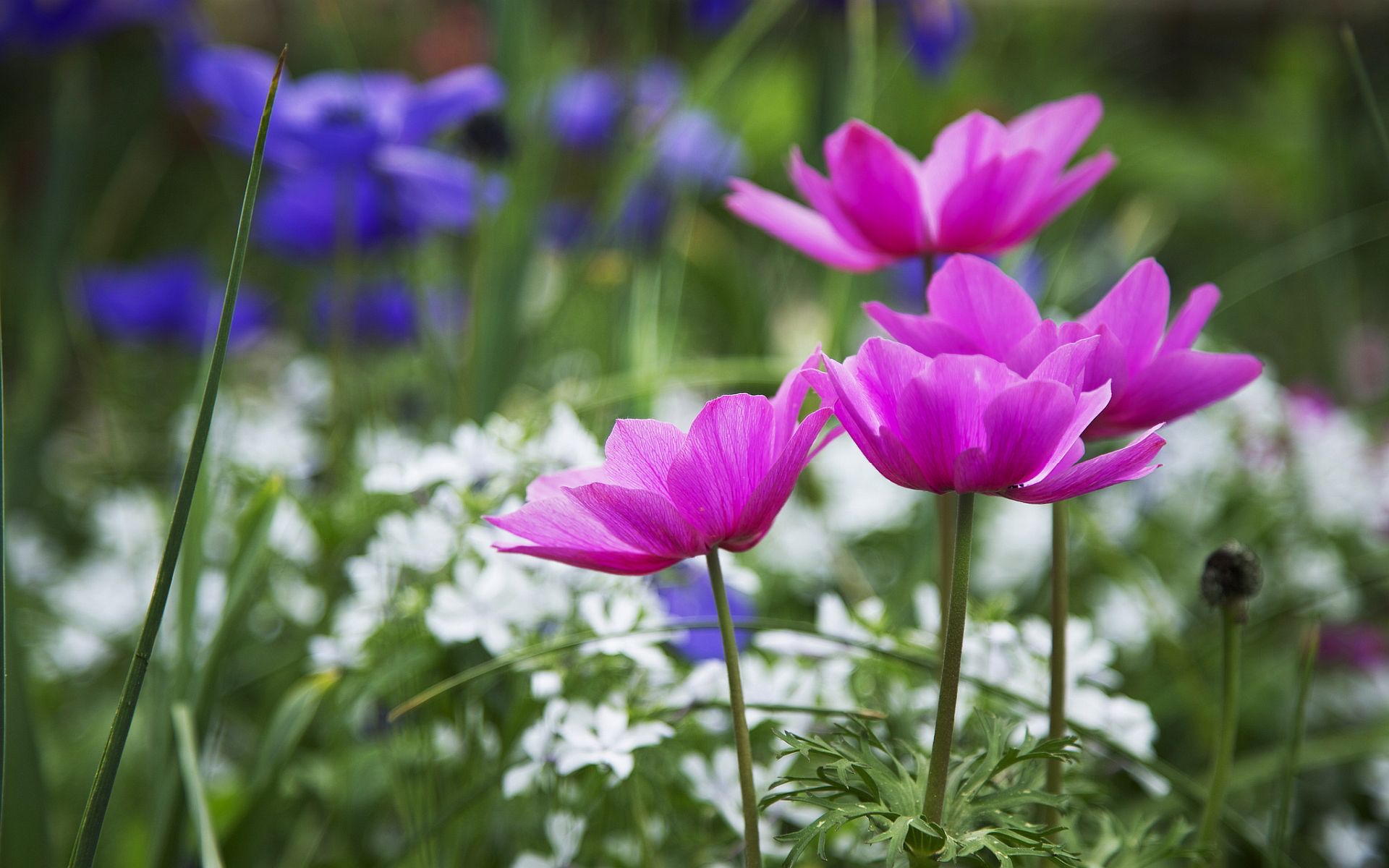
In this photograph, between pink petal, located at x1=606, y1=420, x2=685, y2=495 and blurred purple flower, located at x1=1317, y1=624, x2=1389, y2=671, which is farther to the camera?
blurred purple flower, located at x1=1317, y1=624, x2=1389, y2=671

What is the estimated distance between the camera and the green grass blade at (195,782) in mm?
477

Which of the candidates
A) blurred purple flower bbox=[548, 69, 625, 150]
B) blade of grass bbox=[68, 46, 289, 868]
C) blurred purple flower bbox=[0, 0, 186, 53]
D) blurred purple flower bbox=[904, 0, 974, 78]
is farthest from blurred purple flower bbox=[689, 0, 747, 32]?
blade of grass bbox=[68, 46, 289, 868]

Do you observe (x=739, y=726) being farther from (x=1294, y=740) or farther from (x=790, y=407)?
(x=1294, y=740)

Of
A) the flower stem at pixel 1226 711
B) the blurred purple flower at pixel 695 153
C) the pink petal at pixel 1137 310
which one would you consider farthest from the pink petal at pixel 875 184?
the blurred purple flower at pixel 695 153

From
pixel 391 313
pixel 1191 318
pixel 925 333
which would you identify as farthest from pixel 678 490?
pixel 391 313

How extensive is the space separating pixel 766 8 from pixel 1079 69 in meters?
2.13

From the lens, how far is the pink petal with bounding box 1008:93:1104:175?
1.62ft

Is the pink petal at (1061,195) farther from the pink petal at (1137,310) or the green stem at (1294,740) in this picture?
the green stem at (1294,740)

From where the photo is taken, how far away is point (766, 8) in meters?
0.97

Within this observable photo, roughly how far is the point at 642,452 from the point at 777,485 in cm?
5

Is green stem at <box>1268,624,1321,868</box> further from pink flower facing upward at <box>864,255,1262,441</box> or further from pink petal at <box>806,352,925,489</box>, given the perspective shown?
pink petal at <box>806,352,925,489</box>

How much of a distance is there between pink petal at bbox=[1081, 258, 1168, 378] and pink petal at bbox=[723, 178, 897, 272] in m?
0.13

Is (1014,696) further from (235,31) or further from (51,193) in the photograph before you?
(235,31)

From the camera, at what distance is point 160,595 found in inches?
15.3
